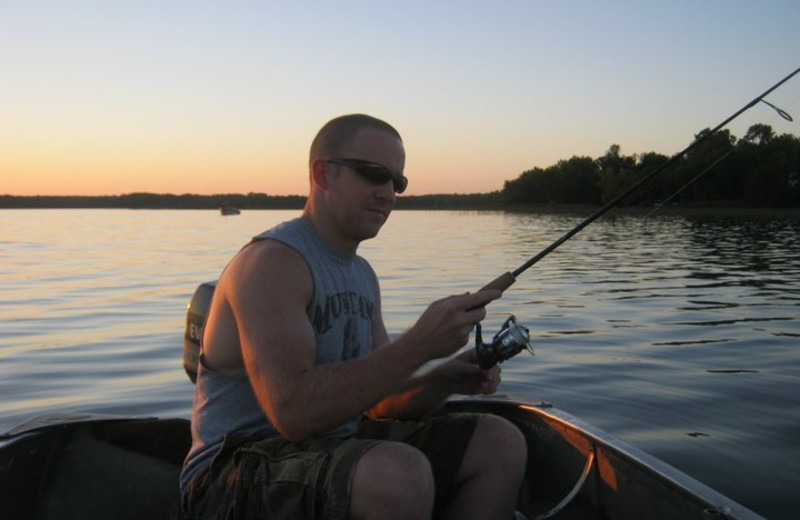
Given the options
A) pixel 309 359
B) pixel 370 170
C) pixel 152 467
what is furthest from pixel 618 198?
pixel 152 467

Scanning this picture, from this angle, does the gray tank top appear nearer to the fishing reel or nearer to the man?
the man

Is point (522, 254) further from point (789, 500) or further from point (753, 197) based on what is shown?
point (753, 197)

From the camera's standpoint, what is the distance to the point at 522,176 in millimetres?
161625

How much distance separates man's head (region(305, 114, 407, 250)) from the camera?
3010mm

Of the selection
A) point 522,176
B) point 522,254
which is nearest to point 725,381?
point 522,254

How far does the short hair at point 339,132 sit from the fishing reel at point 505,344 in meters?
0.86

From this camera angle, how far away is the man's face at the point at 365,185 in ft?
9.87

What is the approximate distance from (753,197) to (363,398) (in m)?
98.4

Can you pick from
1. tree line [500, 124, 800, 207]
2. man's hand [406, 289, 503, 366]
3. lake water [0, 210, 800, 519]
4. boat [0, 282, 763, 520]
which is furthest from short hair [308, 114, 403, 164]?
tree line [500, 124, 800, 207]

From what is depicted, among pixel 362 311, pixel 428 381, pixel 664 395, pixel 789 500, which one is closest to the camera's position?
pixel 362 311

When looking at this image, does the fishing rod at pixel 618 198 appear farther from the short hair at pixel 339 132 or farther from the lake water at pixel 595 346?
the lake water at pixel 595 346

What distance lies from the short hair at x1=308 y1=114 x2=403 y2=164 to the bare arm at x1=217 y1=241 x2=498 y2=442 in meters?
0.62

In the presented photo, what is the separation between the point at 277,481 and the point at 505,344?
106 cm

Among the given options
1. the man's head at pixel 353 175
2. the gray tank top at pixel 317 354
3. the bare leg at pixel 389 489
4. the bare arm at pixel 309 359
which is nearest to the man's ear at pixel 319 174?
the man's head at pixel 353 175
